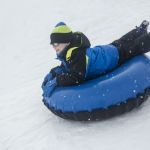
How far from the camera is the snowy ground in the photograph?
165 inches

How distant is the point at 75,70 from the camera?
4.45 meters

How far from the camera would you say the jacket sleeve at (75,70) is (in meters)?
4.43

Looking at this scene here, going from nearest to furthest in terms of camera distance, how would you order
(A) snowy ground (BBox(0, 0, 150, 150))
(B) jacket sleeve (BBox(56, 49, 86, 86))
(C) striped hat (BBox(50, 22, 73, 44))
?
(A) snowy ground (BBox(0, 0, 150, 150)) < (B) jacket sleeve (BBox(56, 49, 86, 86)) < (C) striped hat (BBox(50, 22, 73, 44))

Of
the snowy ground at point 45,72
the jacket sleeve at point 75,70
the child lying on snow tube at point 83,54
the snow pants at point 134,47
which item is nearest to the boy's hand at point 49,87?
the child lying on snow tube at point 83,54

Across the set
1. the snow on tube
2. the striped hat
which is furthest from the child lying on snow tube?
the snow on tube

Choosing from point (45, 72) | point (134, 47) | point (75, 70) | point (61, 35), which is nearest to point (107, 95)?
point (75, 70)

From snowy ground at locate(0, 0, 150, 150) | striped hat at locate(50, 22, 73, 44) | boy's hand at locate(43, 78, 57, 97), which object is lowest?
snowy ground at locate(0, 0, 150, 150)

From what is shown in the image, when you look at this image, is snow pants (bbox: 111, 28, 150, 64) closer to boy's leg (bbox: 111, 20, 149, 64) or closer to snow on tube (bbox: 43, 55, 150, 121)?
boy's leg (bbox: 111, 20, 149, 64)

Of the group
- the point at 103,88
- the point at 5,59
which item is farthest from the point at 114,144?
the point at 5,59

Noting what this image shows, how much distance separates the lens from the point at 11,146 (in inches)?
179

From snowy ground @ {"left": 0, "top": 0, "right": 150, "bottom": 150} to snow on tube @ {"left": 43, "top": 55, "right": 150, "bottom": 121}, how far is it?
0.50ft

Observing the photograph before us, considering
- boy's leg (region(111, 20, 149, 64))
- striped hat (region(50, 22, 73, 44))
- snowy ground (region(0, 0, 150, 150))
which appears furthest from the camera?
boy's leg (region(111, 20, 149, 64))

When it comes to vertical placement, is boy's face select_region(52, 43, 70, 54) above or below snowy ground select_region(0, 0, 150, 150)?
above

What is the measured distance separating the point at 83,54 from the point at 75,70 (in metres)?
0.19
